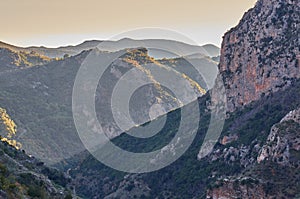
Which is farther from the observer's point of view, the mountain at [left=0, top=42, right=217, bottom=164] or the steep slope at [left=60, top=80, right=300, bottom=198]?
the mountain at [left=0, top=42, right=217, bottom=164]

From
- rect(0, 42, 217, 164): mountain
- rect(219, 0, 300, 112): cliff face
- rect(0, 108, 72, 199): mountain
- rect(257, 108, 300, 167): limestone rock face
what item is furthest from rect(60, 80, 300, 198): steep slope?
rect(0, 42, 217, 164): mountain

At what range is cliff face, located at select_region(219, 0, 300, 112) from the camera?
78.3m

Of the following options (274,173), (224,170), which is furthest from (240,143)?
(274,173)

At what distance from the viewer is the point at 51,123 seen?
159 m

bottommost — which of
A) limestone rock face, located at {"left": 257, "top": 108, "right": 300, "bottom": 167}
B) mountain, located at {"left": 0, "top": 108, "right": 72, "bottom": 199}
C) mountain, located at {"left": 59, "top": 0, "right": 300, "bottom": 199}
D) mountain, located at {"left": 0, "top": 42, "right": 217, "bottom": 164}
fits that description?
mountain, located at {"left": 0, "top": 108, "right": 72, "bottom": 199}

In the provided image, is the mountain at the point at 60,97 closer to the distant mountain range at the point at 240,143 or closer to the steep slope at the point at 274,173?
the distant mountain range at the point at 240,143

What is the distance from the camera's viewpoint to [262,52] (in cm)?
8219

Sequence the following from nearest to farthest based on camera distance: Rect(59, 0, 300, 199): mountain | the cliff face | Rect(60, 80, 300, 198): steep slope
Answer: Rect(60, 80, 300, 198): steep slope → Rect(59, 0, 300, 199): mountain → the cliff face

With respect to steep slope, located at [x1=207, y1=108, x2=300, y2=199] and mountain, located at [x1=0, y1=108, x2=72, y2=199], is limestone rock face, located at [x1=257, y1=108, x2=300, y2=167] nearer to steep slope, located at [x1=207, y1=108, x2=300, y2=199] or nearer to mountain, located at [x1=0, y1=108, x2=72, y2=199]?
steep slope, located at [x1=207, y1=108, x2=300, y2=199]

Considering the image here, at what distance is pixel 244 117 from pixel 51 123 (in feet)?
283

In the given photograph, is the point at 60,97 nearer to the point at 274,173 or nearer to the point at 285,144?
the point at 285,144

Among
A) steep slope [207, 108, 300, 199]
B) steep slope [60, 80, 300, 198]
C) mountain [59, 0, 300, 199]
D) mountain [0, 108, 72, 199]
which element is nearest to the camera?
mountain [0, 108, 72, 199]

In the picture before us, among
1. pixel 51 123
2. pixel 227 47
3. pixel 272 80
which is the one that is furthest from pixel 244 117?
pixel 51 123

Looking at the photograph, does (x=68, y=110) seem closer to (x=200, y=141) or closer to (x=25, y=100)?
(x=25, y=100)
